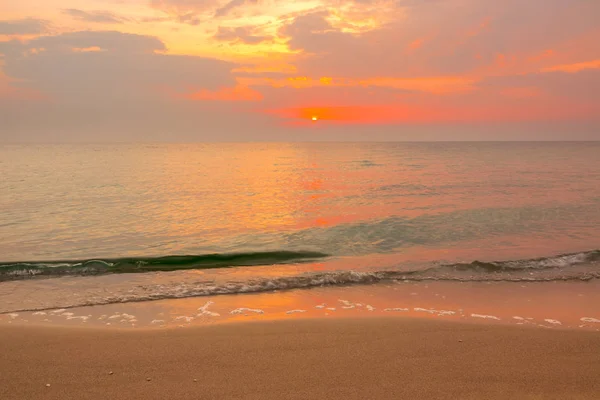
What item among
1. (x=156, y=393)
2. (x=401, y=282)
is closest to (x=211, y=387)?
(x=156, y=393)

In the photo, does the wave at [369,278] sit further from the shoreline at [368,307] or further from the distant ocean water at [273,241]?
the shoreline at [368,307]

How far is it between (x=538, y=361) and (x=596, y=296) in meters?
4.81

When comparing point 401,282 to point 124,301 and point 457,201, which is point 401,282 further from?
point 457,201

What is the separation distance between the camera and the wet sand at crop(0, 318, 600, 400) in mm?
5160

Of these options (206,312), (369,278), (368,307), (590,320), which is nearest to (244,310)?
(206,312)

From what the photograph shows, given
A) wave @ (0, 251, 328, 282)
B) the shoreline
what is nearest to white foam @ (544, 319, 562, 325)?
the shoreline

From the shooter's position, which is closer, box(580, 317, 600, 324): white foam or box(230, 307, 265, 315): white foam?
box(580, 317, 600, 324): white foam

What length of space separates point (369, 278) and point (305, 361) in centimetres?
534

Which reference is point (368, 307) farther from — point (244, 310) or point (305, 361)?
point (305, 361)

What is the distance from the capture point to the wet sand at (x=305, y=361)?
516cm

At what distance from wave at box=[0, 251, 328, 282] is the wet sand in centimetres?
517

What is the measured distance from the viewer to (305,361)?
5980 mm

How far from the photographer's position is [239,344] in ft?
21.6

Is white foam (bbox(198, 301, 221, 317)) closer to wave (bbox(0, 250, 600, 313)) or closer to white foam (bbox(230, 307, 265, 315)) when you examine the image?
white foam (bbox(230, 307, 265, 315))
